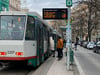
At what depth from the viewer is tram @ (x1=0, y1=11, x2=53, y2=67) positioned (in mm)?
10656

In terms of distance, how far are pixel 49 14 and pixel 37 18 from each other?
978mm

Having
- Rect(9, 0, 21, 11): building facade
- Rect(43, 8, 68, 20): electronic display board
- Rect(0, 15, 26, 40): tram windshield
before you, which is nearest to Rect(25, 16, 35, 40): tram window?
Rect(0, 15, 26, 40): tram windshield

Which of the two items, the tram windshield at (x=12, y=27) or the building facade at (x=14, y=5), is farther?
the building facade at (x=14, y=5)

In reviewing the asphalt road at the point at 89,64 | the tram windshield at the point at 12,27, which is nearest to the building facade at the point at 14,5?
the asphalt road at the point at 89,64

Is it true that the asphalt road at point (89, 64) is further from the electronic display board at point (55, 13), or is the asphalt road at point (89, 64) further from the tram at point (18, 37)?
the electronic display board at point (55, 13)

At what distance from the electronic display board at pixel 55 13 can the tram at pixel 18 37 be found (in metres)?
1.28

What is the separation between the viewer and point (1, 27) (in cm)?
1121

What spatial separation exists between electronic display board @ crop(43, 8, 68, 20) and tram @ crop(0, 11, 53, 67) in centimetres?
128

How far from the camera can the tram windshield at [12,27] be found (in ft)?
36.1

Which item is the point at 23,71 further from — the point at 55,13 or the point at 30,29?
the point at 55,13

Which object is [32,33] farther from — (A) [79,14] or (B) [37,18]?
(A) [79,14]

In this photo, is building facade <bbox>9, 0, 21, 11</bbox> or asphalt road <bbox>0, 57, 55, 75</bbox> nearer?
asphalt road <bbox>0, 57, 55, 75</bbox>

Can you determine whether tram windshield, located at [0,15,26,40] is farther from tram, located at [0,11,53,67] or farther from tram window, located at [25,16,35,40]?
tram window, located at [25,16,35,40]

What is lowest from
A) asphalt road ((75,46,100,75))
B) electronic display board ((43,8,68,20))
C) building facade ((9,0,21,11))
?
asphalt road ((75,46,100,75))
